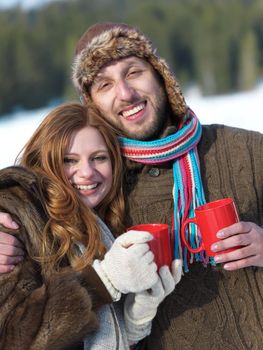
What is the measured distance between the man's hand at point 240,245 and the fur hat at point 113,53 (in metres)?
0.69

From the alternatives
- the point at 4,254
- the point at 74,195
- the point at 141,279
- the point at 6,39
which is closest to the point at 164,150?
the point at 74,195

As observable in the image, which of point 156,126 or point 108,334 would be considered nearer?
point 108,334

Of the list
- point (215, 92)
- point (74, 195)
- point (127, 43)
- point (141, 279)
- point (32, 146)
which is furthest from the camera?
point (215, 92)

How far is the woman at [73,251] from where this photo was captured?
1.60 meters

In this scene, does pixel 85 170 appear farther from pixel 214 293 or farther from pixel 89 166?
pixel 214 293

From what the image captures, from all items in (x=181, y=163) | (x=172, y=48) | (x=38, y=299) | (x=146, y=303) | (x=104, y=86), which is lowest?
(x=146, y=303)

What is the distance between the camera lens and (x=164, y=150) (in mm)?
2113

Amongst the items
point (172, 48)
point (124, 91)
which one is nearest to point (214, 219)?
point (124, 91)

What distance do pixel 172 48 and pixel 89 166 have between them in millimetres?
30935

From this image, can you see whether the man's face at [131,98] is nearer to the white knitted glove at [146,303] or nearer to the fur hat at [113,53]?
the fur hat at [113,53]

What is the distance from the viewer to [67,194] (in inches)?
74.7

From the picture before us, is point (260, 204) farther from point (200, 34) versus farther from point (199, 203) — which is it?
point (200, 34)

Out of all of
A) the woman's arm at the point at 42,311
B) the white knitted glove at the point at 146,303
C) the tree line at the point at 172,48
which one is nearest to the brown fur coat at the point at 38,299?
the woman's arm at the point at 42,311

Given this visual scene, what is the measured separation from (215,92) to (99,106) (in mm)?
25570
